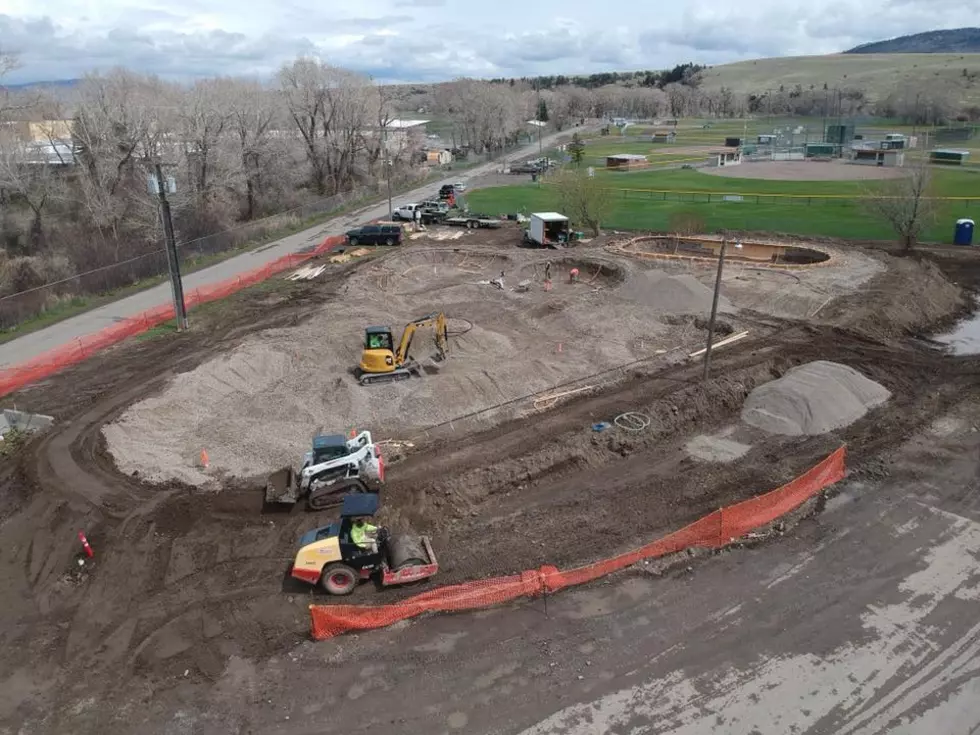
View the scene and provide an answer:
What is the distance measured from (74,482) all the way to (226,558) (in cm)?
637

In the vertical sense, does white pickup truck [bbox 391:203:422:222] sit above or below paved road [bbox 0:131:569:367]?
above

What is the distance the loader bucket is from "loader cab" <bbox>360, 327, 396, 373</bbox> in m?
6.17

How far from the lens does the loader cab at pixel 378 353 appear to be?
971 inches

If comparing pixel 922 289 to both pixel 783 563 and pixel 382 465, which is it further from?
pixel 382 465

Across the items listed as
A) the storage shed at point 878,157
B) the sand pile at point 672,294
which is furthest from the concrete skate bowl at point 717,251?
the storage shed at point 878,157

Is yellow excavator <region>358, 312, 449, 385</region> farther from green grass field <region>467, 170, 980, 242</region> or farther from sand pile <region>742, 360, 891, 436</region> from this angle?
green grass field <region>467, 170, 980, 242</region>

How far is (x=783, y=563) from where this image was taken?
15453 mm

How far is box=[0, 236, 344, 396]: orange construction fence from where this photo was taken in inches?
1070

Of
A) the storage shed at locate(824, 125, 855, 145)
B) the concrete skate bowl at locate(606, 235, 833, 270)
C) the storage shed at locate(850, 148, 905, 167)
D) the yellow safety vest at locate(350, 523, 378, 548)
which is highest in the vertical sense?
the storage shed at locate(824, 125, 855, 145)

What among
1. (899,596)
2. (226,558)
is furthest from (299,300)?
(899,596)

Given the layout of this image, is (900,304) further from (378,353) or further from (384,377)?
(378,353)

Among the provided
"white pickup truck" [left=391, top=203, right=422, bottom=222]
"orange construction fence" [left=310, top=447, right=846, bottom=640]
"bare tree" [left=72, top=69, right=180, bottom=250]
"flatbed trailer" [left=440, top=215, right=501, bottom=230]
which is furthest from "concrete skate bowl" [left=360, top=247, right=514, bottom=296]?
"orange construction fence" [left=310, top=447, right=846, bottom=640]

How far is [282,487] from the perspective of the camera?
18562 millimetres

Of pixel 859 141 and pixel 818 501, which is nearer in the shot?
pixel 818 501
